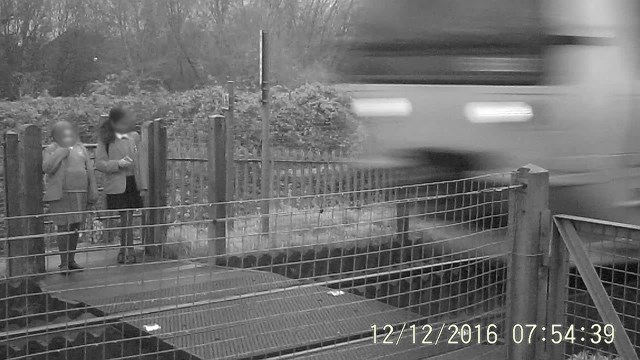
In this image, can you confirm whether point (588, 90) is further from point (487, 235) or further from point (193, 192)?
point (193, 192)

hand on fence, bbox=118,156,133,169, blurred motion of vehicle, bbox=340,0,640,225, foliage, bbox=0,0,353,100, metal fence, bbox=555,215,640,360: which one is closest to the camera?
metal fence, bbox=555,215,640,360

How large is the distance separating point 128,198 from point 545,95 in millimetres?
4530

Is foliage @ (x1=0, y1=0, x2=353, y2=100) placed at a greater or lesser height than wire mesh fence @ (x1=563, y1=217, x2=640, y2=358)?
greater

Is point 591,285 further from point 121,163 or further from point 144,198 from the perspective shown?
point 144,198

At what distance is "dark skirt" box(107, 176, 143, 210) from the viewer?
329 inches

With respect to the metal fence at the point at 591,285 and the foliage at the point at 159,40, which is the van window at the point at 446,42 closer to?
the metal fence at the point at 591,285

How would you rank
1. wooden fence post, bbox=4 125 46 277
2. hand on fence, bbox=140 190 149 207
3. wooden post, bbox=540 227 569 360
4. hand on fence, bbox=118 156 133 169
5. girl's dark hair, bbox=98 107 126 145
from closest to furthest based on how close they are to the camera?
wooden post, bbox=540 227 569 360 → wooden fence post, bbox=4 125 46 277 → hand on fence, bbox=118 156 133 169 → girl's dark hair, bbox=98 107 126 145 → hand on fence, bbox=140 190 149 207

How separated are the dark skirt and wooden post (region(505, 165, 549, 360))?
5187 mm

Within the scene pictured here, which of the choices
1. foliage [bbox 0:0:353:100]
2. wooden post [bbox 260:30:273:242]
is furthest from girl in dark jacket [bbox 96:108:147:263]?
foliage [bbox 0:0:353:100]

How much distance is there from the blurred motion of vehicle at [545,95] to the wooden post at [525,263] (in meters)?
1.91

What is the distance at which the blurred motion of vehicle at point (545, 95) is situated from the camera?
5738 mm

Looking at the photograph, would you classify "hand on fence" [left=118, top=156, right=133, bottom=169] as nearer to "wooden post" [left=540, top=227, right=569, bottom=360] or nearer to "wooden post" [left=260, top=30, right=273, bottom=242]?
"wooden post" [left=260, top=30, right=273, bottom=242]

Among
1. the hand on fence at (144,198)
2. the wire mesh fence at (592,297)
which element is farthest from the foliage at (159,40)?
the wire mesh fence at (592,297)

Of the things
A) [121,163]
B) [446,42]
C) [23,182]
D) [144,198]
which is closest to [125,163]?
[121,163]
